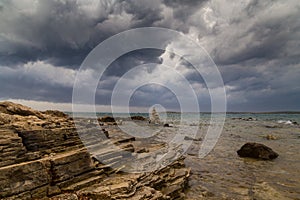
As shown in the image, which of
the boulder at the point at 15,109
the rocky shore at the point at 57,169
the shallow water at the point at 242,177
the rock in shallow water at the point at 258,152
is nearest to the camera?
the rocky shore at the point at 57,169

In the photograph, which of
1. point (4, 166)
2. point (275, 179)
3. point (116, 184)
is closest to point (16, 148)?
point (4, 166)

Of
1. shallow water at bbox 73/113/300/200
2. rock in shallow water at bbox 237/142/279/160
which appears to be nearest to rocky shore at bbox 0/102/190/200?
shallow water at bbox 73/113/300/200

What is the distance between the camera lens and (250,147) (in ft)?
72.1

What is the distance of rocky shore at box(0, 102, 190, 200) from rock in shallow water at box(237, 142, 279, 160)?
12270 mm

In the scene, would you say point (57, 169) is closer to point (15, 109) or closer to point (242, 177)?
point (15, 109)

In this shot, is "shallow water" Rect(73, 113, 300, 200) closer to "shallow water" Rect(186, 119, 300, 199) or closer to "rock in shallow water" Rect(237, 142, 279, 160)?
"shallow water" Rect(186, 119, 300, 199)

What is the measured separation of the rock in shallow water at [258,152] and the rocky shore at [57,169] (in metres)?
12.3

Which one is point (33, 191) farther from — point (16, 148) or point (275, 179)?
point (275, 179)

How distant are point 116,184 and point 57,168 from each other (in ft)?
9.51

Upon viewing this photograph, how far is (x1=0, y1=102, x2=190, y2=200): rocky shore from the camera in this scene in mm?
8523

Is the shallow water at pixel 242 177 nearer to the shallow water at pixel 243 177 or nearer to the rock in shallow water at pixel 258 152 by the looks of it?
the shallow water at pixel 243 177

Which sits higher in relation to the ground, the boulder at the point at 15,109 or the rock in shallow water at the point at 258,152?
the boulder at the point at 15,109

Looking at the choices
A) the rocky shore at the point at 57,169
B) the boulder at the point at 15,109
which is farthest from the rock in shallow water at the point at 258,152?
the boulder at the point at 15,109

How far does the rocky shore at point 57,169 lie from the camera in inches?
336
